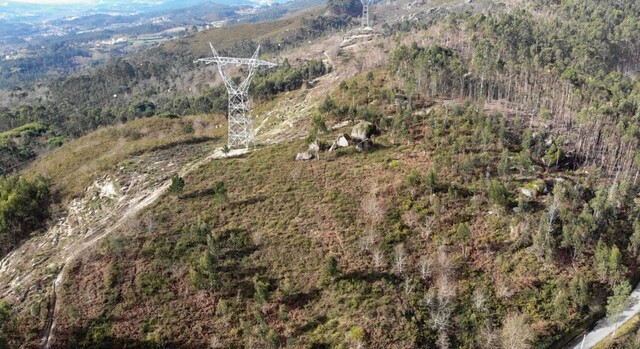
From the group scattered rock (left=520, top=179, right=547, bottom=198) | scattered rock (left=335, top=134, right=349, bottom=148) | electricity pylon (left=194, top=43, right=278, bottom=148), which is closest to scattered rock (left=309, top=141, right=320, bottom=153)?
scattered rock (left=335, top=134, right=349, bottom=148)

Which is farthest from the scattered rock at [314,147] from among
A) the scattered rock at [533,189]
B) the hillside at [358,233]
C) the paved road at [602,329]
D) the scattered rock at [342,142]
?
the paved road at [602,329]

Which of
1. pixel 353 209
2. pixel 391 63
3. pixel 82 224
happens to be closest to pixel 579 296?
pixel 353 209

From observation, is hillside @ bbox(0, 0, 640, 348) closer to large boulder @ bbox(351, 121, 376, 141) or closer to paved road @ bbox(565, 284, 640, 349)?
paved road @ bbox(565, 284, 640, 349)

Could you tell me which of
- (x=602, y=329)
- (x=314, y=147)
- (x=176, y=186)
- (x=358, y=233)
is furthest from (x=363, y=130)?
(x=602, y=329)

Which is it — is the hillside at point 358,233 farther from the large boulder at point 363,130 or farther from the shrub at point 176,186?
the large boulder at point 363,130

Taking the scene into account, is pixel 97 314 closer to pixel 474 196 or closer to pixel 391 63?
pixel 474 196

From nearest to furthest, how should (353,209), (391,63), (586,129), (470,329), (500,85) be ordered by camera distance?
(470,329) → (353,209) → (586,129) → (500,85) → (391,63)

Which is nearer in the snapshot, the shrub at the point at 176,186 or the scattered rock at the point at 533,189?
the scattered rock at the point at 533,189
